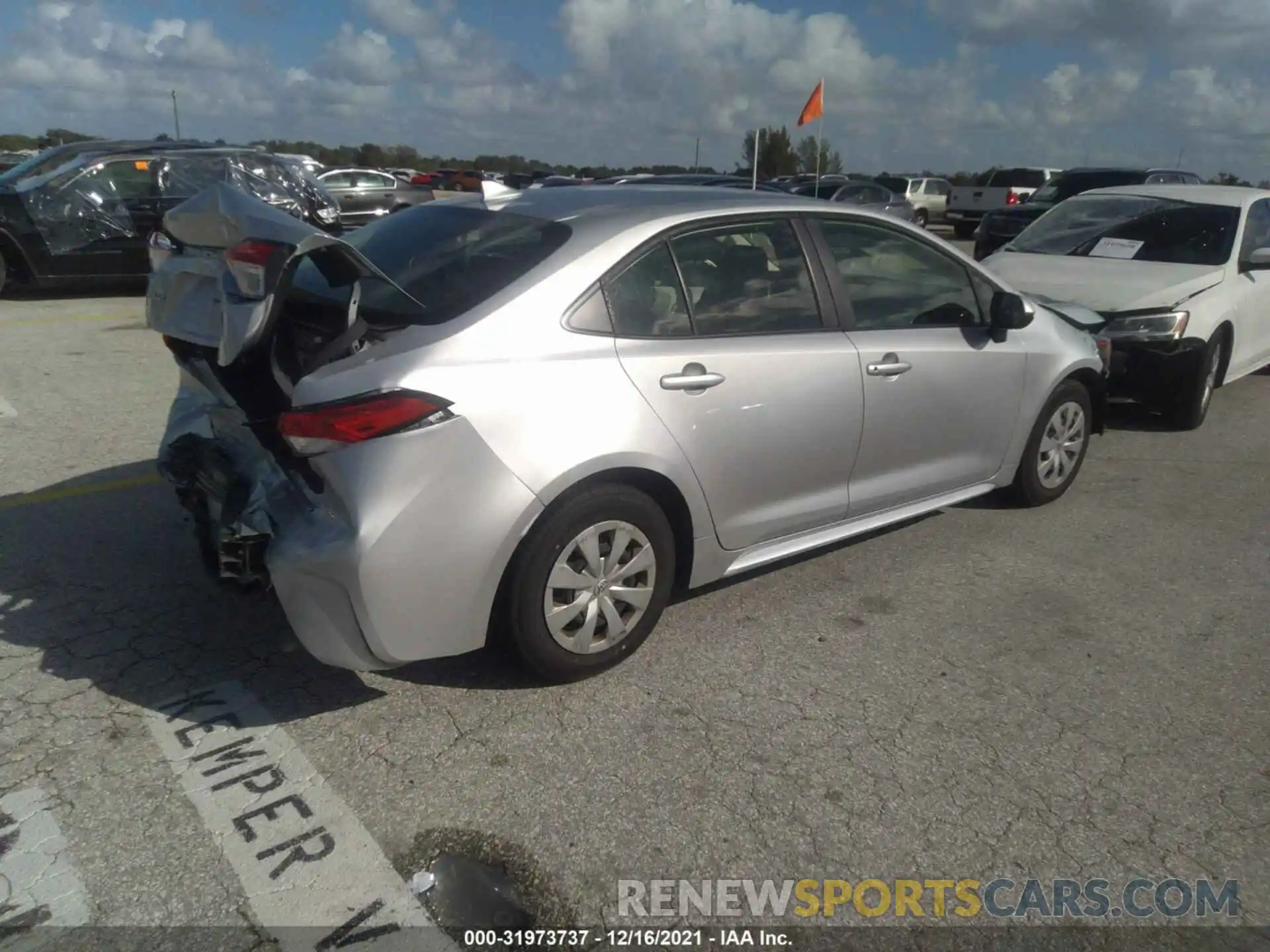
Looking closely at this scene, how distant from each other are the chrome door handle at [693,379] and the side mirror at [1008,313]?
1.69 meters

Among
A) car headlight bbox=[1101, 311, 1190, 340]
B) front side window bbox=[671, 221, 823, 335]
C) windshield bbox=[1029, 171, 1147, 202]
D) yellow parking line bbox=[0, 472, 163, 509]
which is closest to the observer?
front side window bbox=[671, 221, 823, 335]

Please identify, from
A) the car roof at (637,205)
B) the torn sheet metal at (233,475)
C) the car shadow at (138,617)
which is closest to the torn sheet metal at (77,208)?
the car shadow at (138,617)

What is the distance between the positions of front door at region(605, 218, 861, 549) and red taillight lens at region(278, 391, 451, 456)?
29.2 inches

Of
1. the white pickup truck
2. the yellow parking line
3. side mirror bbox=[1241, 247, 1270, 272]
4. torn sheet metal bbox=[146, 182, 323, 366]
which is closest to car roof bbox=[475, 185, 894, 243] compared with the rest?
torn sheet metal bbox=[146, 182, 323, 366]

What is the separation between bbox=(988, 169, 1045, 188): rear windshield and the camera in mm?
26344

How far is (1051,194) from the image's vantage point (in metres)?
17.0

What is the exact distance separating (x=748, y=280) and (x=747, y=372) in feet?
1.33

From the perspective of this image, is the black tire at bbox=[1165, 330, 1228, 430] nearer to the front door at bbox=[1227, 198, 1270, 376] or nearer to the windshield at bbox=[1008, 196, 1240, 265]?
the front door at bbox=[1227, 198, 1270, 376]

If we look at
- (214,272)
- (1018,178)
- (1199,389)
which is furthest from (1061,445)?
(1018,178)

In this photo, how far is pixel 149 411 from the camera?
6855 millimetres

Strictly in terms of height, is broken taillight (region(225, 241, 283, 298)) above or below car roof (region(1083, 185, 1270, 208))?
below

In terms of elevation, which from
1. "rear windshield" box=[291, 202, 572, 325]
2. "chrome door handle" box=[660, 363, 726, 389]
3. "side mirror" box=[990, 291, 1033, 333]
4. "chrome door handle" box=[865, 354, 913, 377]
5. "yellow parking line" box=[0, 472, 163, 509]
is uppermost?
"rear windshield" box=[291, 202, 572, 325]

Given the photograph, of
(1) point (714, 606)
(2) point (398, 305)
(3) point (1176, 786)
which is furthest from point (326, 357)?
(3) point (1176, 786)

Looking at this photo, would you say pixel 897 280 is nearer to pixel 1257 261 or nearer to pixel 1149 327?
pixel 1149 327
